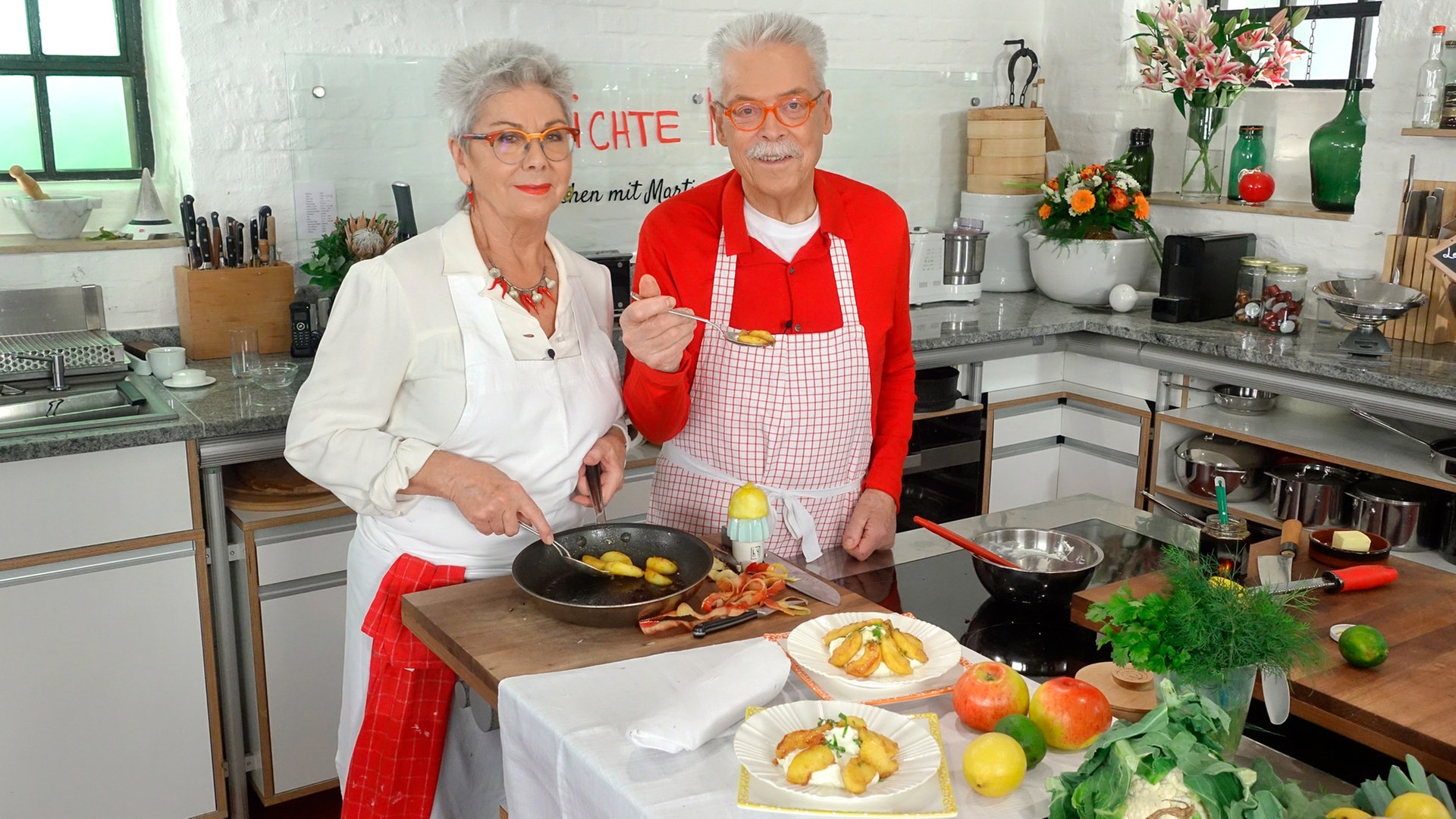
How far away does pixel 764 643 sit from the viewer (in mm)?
1563

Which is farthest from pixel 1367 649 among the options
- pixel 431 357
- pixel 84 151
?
pixel 84 151

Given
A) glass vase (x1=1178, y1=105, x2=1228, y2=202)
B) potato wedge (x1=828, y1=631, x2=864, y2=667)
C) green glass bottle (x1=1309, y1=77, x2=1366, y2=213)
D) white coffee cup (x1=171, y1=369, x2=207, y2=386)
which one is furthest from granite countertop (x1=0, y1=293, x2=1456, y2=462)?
potato wedge (x1=828, y1=631, x2=864, y2=667)

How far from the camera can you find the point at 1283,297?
3.83 m

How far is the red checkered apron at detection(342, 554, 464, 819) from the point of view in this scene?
2031 mm

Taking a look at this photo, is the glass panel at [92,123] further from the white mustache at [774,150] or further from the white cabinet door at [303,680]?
the white mustache at [774,150]

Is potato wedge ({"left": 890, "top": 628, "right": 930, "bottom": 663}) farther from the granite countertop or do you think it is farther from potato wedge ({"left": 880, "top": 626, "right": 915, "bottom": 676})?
the granite countertop

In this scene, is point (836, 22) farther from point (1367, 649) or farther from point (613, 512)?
point (1367, 649)

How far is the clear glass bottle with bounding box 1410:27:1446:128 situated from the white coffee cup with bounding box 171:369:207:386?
337cm

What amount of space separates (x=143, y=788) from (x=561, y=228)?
1.95 metres

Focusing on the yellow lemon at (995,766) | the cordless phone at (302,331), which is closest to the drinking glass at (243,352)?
the cordless phone at (302,331)

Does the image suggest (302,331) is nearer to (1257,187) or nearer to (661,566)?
(661,566)

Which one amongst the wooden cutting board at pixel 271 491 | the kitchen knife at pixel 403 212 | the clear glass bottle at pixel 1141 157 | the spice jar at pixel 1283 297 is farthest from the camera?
the clear glass bottle at pixel 1141 157

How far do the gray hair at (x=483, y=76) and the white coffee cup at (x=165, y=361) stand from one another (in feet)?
4.88

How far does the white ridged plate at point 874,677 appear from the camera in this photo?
1485 millimetres
